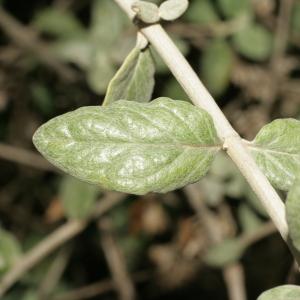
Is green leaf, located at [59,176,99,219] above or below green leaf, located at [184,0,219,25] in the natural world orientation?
below

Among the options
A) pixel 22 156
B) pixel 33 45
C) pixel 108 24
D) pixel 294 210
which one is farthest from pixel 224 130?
pixel 33 45

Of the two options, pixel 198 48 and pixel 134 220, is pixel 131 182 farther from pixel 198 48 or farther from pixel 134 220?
pixel 134 220

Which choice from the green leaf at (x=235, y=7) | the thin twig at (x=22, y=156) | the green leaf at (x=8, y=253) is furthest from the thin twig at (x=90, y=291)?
the green leaf at (x=235, y=7)

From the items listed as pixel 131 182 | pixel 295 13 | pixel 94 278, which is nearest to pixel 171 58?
pixel 131 182

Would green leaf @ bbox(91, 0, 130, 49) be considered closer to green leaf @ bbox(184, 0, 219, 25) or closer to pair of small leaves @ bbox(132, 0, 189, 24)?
green leaf @ bbox(184, 0, 219, 25)

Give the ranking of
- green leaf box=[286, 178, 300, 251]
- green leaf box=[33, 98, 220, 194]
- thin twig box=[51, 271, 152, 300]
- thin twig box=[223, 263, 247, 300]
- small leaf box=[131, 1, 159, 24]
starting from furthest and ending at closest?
1. thin twig box=[51, 271, 152, 300]
2. thin twig box=[223, 263, 247, 300]
3. small leaf box=[131, 1, 159, 24]
4. green leaf box=[33, 98, 220, 194]
5. green leaf box=[286, 178, 300, 251]

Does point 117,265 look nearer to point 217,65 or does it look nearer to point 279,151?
point 217,65

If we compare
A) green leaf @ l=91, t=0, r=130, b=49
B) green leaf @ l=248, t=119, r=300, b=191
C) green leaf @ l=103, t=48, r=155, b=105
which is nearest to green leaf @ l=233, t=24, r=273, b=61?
green leaf @ l=91, t=0, r=130, b=49
